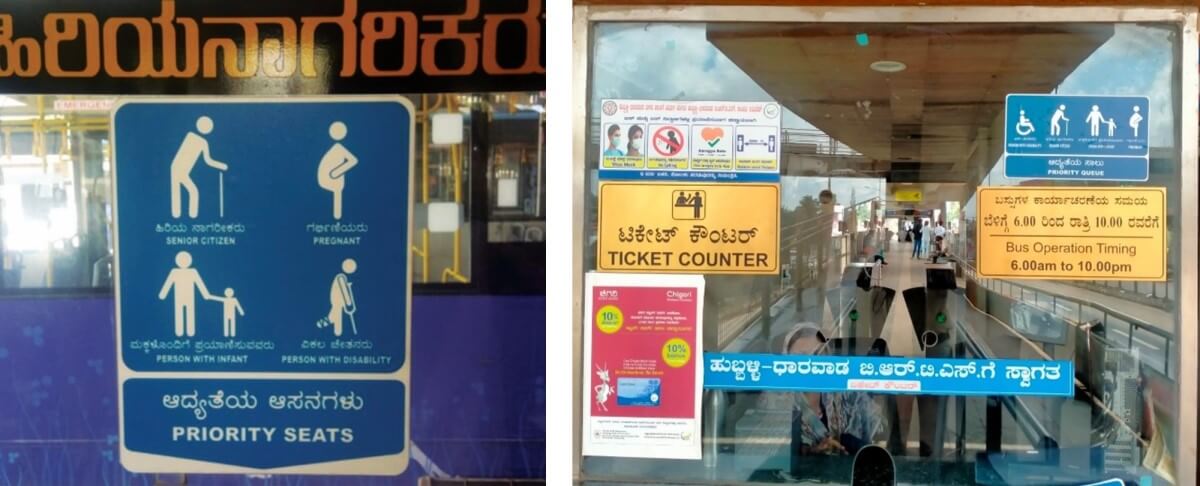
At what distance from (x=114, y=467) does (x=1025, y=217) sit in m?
2.72

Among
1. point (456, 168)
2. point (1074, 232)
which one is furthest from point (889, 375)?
point (456, 168)

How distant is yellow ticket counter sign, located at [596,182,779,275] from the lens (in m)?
2.39

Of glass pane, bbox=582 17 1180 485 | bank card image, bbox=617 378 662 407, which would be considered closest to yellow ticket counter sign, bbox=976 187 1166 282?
glass pane, bbox=582 17 1180 485

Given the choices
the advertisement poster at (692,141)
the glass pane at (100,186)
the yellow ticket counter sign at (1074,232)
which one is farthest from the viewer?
the glass pane at (100,186)

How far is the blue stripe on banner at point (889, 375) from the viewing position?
2.36m

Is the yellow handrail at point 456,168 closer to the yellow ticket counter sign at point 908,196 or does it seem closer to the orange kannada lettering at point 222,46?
A: the orange kannada lettering at point 222,46

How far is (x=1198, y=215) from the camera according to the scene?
229cm

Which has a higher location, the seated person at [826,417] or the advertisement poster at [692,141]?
the advertisement poster at [692,141]

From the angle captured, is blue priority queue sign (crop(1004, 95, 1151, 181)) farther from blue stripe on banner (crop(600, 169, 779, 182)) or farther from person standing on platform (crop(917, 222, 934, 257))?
blue stripe on banner (crop(600, 169, 779, 182))

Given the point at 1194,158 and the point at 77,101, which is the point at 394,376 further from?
the point at 1194,158

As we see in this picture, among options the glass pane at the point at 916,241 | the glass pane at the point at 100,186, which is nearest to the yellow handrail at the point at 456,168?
the glass pane at the point at 100,186

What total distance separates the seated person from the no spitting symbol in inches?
21.4

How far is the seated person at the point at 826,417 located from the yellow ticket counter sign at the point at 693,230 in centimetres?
21

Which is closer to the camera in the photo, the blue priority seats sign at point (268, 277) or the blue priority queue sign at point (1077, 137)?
the blue priority queue sign at point (1077, 137)
